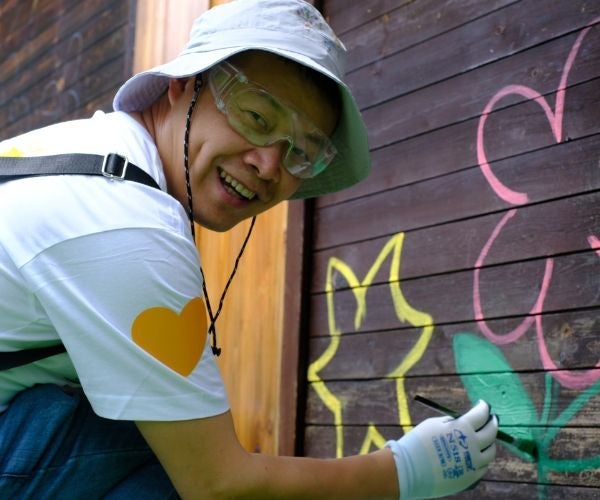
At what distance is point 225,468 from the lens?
63.6 inches

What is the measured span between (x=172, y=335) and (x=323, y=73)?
61 centimetres

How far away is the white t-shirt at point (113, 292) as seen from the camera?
155 centimetres

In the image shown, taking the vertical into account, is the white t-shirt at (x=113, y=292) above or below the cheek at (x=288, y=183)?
above

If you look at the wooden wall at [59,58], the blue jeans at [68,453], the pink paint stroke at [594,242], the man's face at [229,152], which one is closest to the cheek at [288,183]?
the man's face at [229,152]

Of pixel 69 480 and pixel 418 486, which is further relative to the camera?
pixel 418 486

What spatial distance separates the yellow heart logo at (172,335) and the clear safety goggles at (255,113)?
0.40 meters

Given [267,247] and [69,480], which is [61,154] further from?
[267,247]

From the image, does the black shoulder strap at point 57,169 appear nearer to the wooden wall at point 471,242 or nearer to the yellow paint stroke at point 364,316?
the wooden wall at point 471,242

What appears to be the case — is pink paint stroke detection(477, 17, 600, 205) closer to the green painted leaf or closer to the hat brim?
the green painted leaf

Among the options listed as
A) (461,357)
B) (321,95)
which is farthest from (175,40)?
(321,95)

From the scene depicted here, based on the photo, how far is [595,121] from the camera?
2.54 meters

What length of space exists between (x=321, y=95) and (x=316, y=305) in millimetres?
1548

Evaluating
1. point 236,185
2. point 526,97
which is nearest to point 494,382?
point 526,97

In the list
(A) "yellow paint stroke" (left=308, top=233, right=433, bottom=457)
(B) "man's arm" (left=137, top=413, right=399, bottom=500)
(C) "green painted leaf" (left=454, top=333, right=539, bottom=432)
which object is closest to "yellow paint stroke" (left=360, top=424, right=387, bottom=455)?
(A) "yellow paint stroke" (left=308, top=233, right=433, bottom=457)
